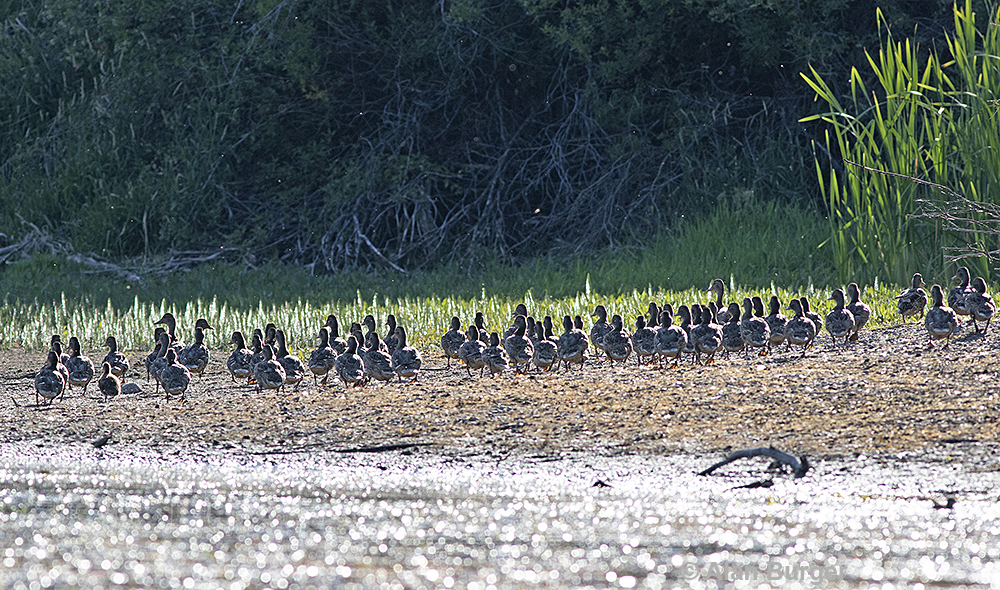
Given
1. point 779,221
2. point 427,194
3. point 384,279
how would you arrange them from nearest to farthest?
1. point 779,221
2. point 384,279
3. point 427,194

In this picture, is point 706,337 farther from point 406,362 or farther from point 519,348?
point 406,362

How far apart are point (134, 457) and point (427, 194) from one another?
1544 cm

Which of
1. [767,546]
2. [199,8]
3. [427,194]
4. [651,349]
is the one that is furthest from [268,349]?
[199,8]

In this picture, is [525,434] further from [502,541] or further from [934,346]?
[934,346]

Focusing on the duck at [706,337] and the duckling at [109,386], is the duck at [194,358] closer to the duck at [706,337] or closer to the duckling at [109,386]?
the duckling at [109,386]

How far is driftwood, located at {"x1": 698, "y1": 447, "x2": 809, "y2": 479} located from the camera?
7.30 metres

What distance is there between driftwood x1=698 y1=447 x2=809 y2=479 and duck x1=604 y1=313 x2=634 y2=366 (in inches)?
158

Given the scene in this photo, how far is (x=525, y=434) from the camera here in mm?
8711

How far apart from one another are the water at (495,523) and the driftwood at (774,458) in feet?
0.28

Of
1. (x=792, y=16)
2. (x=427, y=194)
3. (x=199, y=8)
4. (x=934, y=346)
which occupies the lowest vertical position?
(x=934, y=346)

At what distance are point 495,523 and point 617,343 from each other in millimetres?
5241

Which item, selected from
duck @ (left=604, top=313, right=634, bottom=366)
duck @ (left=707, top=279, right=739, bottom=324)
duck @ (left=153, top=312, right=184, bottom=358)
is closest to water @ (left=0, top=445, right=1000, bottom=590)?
duck @ (left=604, top=313, right=634, bottom=366)

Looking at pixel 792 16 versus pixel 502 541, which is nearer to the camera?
pixel 502 541

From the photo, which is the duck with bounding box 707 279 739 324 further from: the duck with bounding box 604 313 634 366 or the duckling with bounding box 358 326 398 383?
the duckling with bounding box 358 326 398 383
